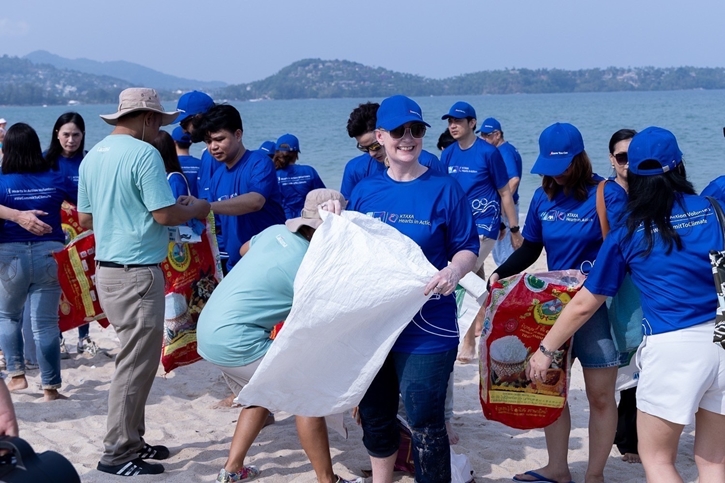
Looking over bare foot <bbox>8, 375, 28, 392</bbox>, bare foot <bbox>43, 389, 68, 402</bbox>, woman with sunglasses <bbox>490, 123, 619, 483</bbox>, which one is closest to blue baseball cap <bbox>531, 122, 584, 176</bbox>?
woman with sunglasses <bbox>490, 123, 619, 483</bbox>

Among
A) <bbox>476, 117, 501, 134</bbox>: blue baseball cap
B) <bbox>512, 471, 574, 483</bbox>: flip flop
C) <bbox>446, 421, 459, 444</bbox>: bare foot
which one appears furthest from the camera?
<bbox>476, 117, 501, 134</bbox>: blue baseball cap

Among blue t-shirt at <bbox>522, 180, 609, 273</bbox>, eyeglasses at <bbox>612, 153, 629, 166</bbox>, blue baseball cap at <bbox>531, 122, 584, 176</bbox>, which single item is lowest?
blue t-shirt at <bbox>522, 180, 609, 273</bbox>

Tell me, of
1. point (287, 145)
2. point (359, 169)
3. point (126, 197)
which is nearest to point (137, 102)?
point (126, 197)

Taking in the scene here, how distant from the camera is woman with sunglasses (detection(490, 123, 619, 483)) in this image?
4.05m

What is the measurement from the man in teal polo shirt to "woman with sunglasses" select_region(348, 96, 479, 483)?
1.23 meters

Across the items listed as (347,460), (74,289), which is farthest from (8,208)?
(347,460)

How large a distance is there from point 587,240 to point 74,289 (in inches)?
131

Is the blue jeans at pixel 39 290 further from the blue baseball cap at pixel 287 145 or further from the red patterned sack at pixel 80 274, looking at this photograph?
the blue baseball cap at pixel 287 145

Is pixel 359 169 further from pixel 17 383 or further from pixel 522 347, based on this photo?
pixel 17 383

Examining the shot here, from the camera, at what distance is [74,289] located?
218 inches

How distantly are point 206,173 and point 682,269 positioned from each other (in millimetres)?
3410

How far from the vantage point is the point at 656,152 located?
10.8 ft

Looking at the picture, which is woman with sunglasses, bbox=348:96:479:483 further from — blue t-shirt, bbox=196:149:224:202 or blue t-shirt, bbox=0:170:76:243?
blue t-shirt, bbox=0:170:76:243

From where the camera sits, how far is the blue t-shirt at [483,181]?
22.1ft
